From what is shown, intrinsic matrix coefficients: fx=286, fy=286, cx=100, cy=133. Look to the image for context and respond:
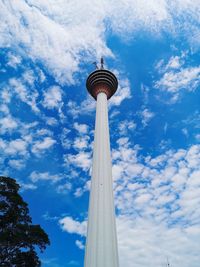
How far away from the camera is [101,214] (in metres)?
24.3

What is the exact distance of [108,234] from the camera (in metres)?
23.0

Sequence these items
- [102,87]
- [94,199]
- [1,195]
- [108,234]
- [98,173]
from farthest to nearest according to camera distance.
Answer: [102,87], [1,195], [98,173], [94,199], [108,234]

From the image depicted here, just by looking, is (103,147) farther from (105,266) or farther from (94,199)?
(105,266)

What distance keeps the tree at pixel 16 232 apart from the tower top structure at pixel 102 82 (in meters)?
16.1

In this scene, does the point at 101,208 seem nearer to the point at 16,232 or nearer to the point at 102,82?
the point at 16,232

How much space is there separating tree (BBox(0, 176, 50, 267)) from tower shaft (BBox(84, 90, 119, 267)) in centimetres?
1012

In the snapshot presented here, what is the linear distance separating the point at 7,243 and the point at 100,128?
611 inches

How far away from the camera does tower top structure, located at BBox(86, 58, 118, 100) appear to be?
38656mm

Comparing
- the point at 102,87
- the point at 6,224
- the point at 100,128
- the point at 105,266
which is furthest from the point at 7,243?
the point at 102,87

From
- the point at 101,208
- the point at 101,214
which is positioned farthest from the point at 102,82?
the point at 101,214

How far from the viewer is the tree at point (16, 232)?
29.1 m

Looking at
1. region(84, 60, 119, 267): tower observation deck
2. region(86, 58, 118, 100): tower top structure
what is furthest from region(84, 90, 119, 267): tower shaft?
region(86, 58, 118, 100): tower top structure

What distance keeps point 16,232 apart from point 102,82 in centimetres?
2138

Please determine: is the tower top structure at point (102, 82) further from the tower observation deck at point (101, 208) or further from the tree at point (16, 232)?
the tree at point (16, 232)
